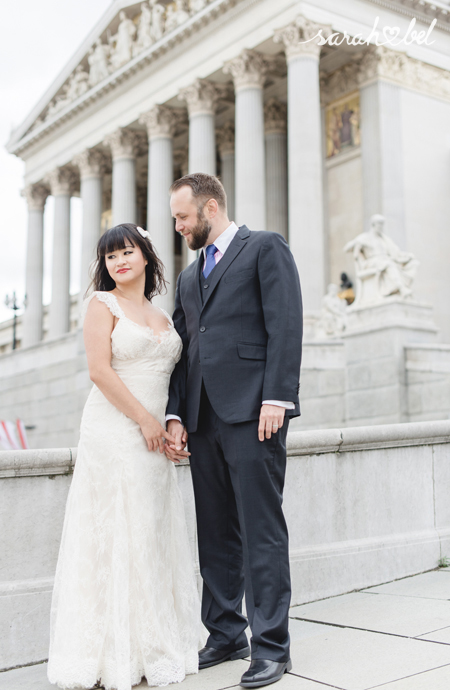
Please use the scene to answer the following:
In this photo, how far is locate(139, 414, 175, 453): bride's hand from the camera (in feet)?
14.5

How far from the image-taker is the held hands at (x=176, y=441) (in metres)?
4.51

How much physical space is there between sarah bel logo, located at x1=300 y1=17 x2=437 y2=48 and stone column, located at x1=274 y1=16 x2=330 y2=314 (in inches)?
21.8

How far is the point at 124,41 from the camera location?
38188 mm

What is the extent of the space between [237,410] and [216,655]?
1472 mm

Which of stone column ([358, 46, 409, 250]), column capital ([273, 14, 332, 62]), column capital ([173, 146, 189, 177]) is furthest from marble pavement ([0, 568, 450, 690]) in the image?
column capital ([173, 146, 189, 177])

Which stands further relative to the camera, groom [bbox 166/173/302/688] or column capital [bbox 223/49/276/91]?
column capital [bbox 223/49/276/91]

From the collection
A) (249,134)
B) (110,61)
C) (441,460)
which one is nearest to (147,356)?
(441,460)

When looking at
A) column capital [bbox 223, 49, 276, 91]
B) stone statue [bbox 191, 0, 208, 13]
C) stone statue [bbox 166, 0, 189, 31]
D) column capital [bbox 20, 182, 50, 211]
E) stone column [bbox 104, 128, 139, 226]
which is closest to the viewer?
column capital [bbox 223, 49, 276, 91]

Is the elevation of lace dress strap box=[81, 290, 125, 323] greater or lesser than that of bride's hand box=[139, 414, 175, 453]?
greater

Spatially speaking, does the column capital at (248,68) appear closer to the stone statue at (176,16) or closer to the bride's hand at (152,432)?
the stone statue at (176,16)

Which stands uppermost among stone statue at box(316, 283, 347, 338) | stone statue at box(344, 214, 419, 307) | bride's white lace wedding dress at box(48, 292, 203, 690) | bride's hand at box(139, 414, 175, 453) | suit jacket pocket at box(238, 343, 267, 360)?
stone statue at box(344, 214, 419, 307)

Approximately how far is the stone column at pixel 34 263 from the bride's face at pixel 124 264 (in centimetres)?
3912

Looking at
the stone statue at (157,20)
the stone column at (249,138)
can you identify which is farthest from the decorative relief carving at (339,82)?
the stone statue at (157,20)

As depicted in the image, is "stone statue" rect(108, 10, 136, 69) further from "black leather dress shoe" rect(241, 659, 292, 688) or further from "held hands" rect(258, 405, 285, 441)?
"black leather dress shoe" rect(241, 659, 292, 688)
